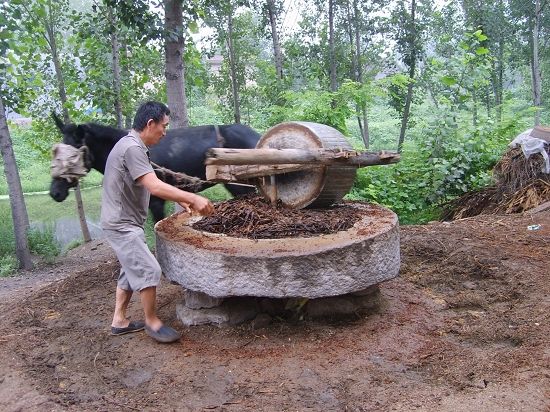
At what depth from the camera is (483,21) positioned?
17.0 meters

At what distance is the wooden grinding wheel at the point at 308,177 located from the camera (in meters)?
4.33

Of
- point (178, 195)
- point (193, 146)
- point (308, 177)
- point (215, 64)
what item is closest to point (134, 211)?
point (178, 195)

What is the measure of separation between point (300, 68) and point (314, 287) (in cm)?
1333

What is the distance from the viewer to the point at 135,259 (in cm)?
390

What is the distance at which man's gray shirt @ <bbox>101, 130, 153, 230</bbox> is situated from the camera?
370 cm

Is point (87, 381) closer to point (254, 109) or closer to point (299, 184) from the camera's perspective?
point (299, 184)

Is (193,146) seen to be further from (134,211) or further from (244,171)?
(134,211)

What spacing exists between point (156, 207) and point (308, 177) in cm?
228

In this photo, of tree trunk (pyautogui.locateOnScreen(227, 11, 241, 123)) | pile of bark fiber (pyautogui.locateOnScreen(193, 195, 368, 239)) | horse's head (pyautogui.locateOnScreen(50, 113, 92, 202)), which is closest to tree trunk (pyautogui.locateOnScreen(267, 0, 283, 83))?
tree trunk (pyautogui.locateOnScreen(227, 11, 241, 123))

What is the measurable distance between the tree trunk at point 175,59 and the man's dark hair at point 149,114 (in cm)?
319

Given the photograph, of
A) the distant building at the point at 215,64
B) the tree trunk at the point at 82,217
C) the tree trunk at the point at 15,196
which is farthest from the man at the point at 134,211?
the distant building at the point at 215,64

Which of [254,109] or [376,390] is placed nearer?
[376,390]

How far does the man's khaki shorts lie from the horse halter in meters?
1.59

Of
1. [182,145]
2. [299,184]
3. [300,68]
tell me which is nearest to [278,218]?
[299,184]
